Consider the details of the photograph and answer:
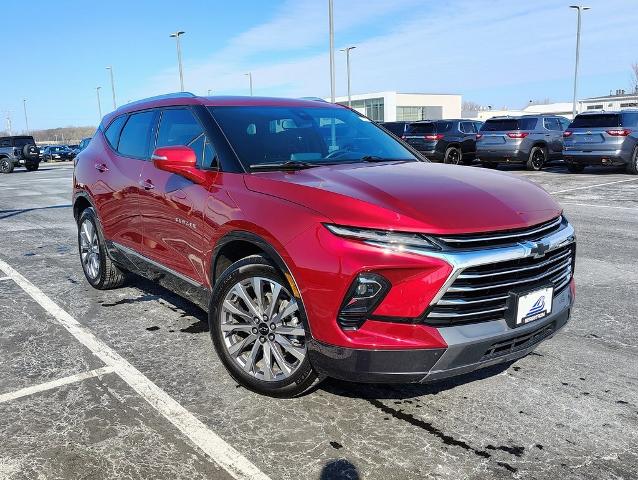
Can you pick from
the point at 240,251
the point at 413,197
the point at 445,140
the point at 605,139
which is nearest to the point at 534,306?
the point at 413,197

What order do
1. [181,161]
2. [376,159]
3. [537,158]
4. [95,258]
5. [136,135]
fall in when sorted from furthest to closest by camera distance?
[537,158] < [95,258] < [136,135] < [376,159] < [181,161]

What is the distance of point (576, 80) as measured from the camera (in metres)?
35.7

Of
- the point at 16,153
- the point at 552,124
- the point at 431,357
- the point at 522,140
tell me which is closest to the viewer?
the point at 431,357

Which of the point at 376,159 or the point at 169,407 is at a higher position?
the point at 376,159

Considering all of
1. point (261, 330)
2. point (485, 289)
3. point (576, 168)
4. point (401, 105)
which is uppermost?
point (401, 105)

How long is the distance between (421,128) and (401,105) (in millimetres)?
59563

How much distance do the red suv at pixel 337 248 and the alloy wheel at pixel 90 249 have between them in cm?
136

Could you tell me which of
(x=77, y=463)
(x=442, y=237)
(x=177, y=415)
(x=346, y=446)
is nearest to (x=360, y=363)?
(x=346, y=446)

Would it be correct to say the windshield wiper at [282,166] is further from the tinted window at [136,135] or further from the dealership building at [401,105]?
the dealership building at [401,105]

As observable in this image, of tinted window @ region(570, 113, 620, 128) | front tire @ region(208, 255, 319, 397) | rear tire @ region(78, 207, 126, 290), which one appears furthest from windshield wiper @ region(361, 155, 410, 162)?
tinted window @ region(570, 113, 620, 128)

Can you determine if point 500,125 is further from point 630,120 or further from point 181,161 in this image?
point 181,161

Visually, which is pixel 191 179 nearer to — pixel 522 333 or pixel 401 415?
pixel 401 415

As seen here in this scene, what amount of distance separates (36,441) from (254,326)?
4.03 ft

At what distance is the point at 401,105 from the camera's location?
79250 mm
